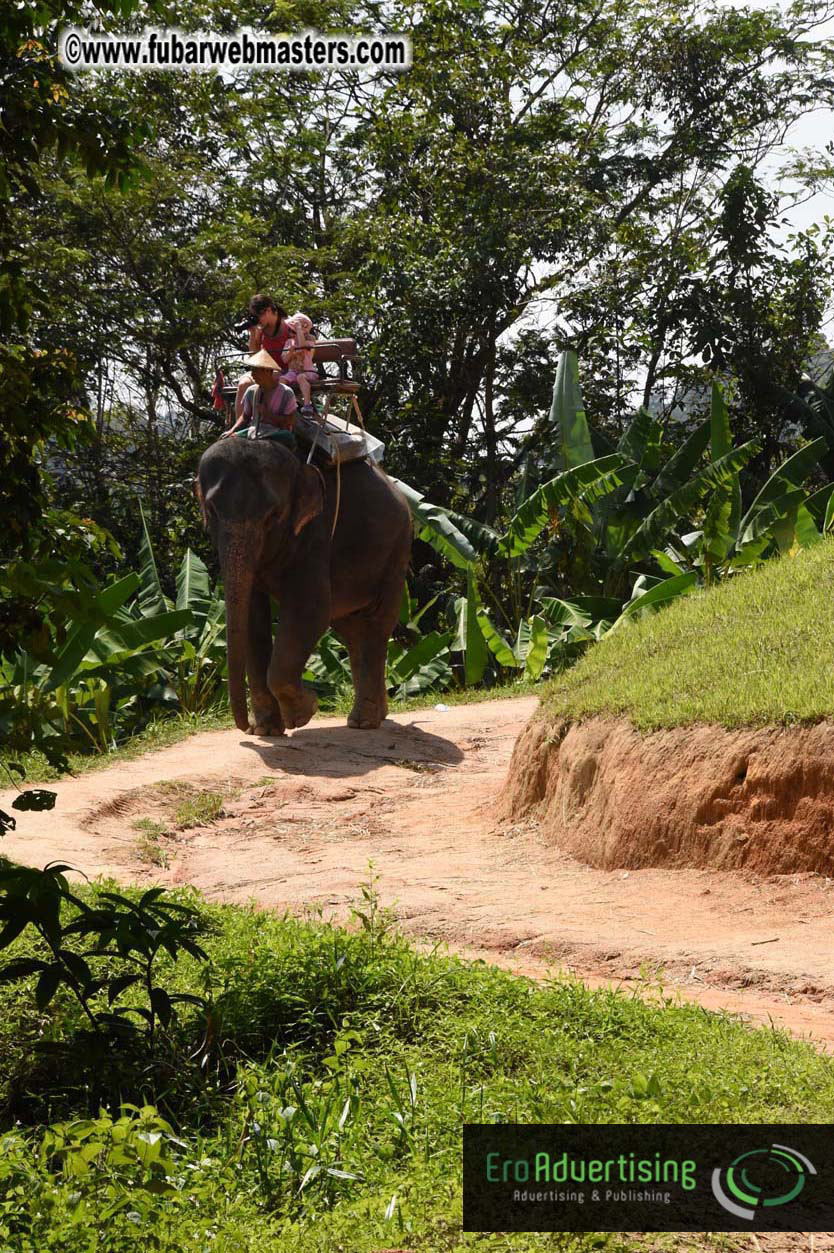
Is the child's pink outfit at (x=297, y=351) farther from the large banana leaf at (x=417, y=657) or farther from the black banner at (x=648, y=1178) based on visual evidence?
the black banner at (x=648, y=1178)

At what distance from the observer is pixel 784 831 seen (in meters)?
6.37

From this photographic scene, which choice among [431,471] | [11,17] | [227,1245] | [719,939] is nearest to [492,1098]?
[227,1245]

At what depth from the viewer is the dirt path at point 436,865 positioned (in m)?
5.35

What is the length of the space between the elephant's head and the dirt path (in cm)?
86

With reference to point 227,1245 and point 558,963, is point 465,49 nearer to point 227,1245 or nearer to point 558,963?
point 558,963

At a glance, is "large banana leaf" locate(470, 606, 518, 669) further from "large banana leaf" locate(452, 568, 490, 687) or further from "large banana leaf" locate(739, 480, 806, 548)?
"large banana leaf" locate(739, 480, 806, 548)

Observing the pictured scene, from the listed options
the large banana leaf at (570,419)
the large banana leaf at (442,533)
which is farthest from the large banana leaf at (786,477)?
the large banana leaf at (442,533)

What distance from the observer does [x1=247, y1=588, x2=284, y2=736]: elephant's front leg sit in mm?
10797

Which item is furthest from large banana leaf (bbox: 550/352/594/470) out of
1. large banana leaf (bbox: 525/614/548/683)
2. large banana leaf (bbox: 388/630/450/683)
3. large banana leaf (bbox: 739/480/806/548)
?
large banana leaf (bbox: 388/630/450/683)

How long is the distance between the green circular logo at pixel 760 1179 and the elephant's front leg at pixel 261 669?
7771 mm

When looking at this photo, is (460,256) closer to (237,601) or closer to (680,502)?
(680,502)

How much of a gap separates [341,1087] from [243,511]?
683 cm

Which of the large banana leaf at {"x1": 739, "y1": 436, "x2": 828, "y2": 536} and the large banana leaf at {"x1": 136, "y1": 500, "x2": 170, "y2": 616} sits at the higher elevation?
the large banana leaf at {"x1": 739, "y1": 436, "x2": 828, "y2": 536}

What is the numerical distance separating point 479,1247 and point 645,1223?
39 centimetres
